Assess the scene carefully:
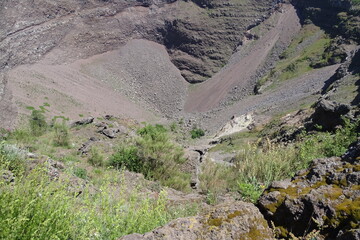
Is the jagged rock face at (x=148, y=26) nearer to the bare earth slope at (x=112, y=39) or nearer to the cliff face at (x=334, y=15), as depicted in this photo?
the bare earth slope at (x=112, y=39)

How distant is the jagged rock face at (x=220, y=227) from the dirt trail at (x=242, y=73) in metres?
48.6

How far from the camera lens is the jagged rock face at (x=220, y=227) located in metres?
3.20

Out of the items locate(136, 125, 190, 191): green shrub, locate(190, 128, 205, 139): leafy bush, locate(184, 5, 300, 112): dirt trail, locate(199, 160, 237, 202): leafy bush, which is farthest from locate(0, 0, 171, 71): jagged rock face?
locate(199, 160, 237, 202): leafy bush

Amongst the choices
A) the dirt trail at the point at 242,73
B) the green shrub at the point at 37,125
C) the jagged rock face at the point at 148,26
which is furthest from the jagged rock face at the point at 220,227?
the jagged rock face at the point at 148,26

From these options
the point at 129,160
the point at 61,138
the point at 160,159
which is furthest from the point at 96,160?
the point at 61,138

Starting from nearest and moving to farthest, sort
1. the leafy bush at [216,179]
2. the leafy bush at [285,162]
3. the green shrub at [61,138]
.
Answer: the leafy bush at [285,162] → the leafy bush at [216,179] → the green shrub at [61,138]

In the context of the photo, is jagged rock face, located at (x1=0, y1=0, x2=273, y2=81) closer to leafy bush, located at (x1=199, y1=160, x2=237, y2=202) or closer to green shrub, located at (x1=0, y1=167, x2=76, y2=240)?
leafy bush, located at (x1=199, y1=160, x2=237, y2=202)

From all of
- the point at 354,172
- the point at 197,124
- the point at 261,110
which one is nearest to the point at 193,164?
the point at 354,172

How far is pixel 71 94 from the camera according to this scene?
4534cm

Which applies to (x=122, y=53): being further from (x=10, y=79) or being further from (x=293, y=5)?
(x=293, y=5)

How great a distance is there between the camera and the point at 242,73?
56406 mm

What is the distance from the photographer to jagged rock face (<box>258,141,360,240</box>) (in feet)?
10.0

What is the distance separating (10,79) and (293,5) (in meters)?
51.5

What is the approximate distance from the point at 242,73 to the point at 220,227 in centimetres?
5484
